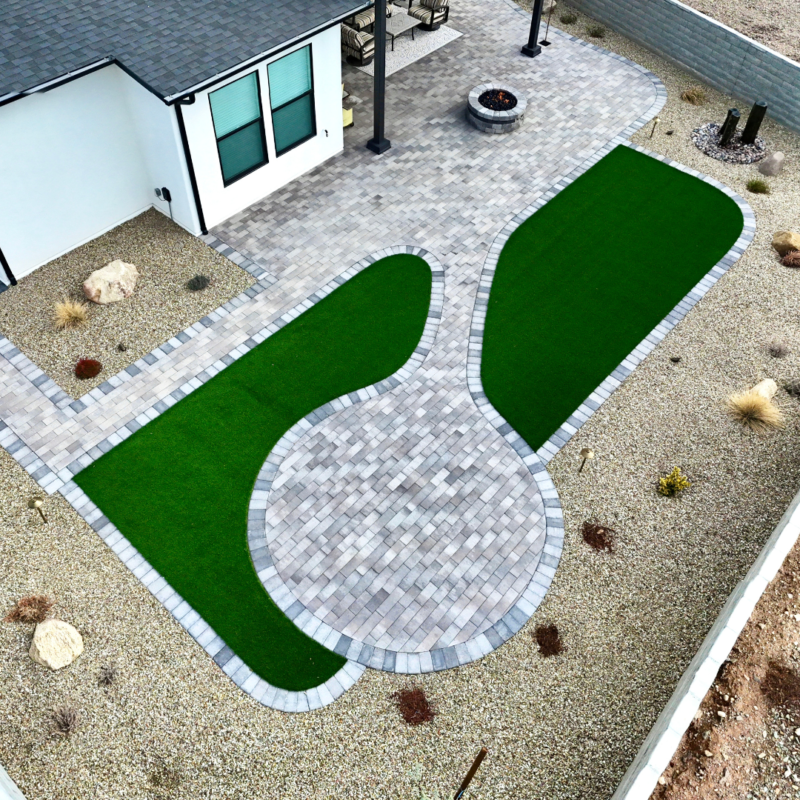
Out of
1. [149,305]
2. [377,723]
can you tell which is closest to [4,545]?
[149,305]

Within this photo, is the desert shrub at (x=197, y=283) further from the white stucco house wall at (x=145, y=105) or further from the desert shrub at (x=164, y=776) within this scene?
the desert shrub at (x=164, y=776)

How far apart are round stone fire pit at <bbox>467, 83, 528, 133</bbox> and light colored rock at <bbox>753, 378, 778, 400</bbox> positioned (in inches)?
370

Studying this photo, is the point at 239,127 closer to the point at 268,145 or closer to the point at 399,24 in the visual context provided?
the point at 268,145

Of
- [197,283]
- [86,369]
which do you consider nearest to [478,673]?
[86,369]

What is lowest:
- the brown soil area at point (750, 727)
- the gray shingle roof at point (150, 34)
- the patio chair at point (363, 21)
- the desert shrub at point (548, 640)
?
the desert shrub at point (548, 640)

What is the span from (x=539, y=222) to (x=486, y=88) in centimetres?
507

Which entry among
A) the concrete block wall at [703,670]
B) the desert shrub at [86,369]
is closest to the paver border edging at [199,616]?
the desert shrub at [86,369]

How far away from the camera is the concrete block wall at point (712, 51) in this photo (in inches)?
769

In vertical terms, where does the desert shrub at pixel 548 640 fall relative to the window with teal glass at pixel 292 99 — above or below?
below

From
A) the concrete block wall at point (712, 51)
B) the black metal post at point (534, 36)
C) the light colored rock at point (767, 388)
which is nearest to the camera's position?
the light colored rock at point (767, 388)

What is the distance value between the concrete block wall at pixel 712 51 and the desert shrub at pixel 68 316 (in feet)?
59.0

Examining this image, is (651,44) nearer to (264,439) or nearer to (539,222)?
(539,222)

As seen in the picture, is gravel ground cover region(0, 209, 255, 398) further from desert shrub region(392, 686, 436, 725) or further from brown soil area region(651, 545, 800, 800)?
brown soil area region(651, 545, 800, 800)

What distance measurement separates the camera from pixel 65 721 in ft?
31.8
